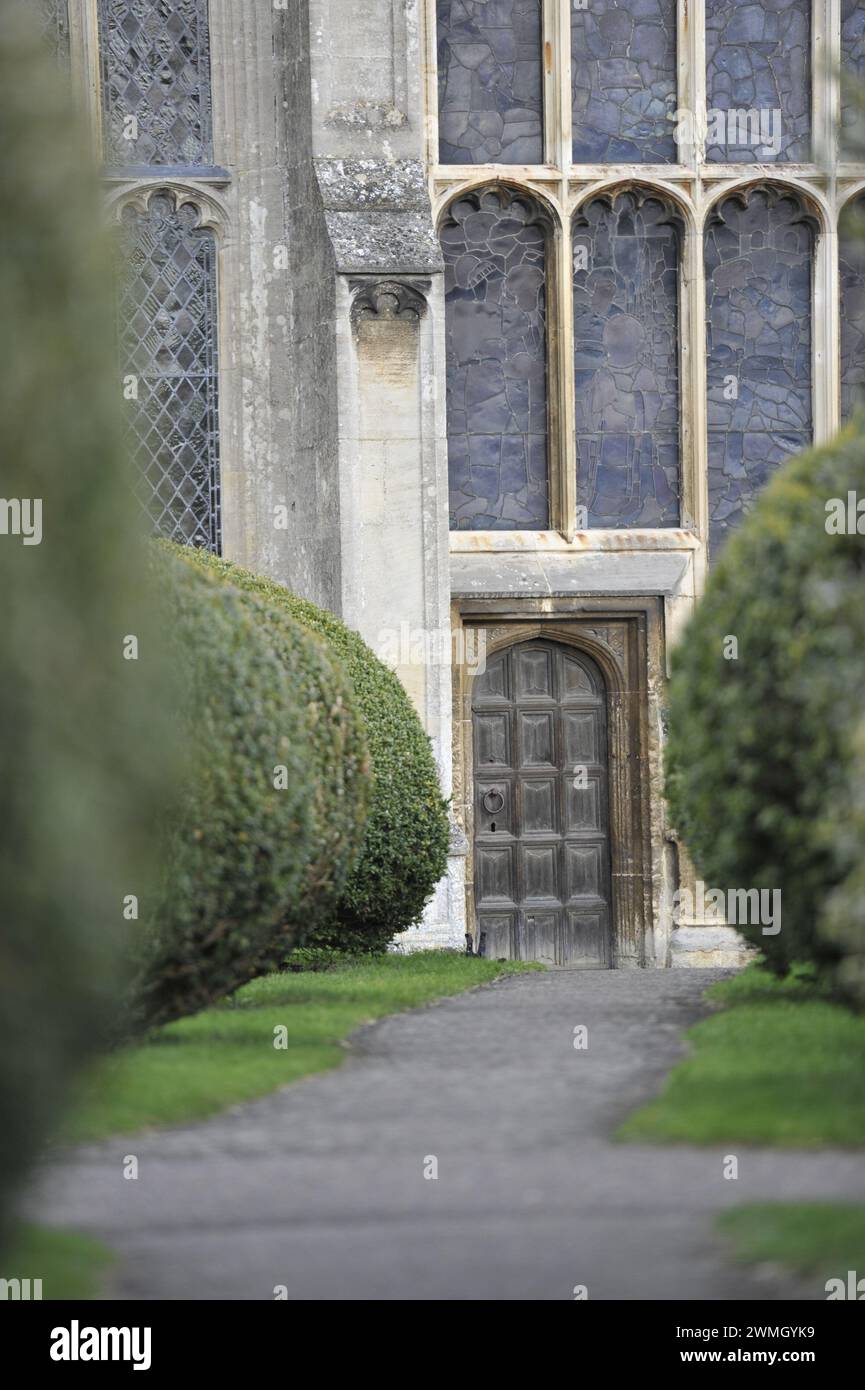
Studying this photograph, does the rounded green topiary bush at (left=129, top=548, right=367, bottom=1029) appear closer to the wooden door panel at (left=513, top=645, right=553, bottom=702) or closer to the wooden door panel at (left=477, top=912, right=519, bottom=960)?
the wooden door panel at (left=477, top=912, right=519, bottom=960)

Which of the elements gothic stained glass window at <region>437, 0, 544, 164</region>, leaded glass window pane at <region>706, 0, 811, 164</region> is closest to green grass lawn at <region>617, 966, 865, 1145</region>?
gothic stained glass window at <region>437, 0, 544, 164</region>

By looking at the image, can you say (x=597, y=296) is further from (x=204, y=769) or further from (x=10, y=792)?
(x=10, y=792)

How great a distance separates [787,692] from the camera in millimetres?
5492

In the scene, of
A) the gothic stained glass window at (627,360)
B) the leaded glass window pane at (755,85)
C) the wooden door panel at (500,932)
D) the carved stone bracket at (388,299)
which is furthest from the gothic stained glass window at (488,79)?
the wooden door panel at (500,932)

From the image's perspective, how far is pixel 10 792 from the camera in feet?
12.8

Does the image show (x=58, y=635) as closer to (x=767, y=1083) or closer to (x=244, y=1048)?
(x=767, y=1083)

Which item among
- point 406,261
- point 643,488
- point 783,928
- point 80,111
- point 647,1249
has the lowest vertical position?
point 647,1249

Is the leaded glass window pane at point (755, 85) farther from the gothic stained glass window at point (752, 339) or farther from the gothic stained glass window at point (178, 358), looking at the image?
the gothic stained glass window at point (178, 358)

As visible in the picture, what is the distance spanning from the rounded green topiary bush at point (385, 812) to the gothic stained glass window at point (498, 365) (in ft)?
10.6

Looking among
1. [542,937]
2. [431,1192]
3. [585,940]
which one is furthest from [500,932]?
[431,1192]

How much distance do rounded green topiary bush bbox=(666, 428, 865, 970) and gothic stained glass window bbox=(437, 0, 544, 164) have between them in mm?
9318

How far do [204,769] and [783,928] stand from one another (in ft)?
7.01

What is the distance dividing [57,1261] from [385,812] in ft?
Result: 23.1

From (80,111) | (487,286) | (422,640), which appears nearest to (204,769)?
(80,111)
